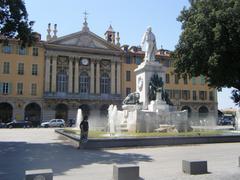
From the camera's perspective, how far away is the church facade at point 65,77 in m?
50.8

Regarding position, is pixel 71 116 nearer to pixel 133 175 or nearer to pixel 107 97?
pixel 107 97

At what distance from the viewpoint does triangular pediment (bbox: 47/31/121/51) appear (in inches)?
2128

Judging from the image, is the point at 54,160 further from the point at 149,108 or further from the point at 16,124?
the point at 16,124

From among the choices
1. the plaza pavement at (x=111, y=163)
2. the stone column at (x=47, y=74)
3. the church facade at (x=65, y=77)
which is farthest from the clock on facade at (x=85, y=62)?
the plaza pavement at (x=111, y=163)

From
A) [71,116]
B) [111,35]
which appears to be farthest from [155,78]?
[111,35]

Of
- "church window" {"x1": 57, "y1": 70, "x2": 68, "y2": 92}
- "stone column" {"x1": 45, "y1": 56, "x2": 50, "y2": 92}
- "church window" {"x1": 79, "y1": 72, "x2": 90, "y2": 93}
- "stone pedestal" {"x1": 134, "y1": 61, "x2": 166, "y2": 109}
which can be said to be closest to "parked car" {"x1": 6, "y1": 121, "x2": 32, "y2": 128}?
"stone column" {"x1": 45, "y1": 56, "x2": 50, "y2": 92}

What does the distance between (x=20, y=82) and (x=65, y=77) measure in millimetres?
7521

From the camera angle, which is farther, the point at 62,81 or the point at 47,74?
the point at 62,81

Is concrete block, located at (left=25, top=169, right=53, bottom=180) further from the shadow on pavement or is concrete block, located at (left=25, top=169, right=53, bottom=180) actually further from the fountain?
the fountain

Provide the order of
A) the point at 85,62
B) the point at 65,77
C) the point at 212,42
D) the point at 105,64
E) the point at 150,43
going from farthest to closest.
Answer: the point at 105,64, the point at 85,62, the point at 65,77, the point at 212,42, the point at 150,43

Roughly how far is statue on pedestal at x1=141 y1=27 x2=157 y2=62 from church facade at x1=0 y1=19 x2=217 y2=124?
89.4 feet

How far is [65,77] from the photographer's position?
Answer: 5444 cm

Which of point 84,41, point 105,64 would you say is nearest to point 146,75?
point 84,41

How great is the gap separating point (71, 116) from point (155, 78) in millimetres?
33158
